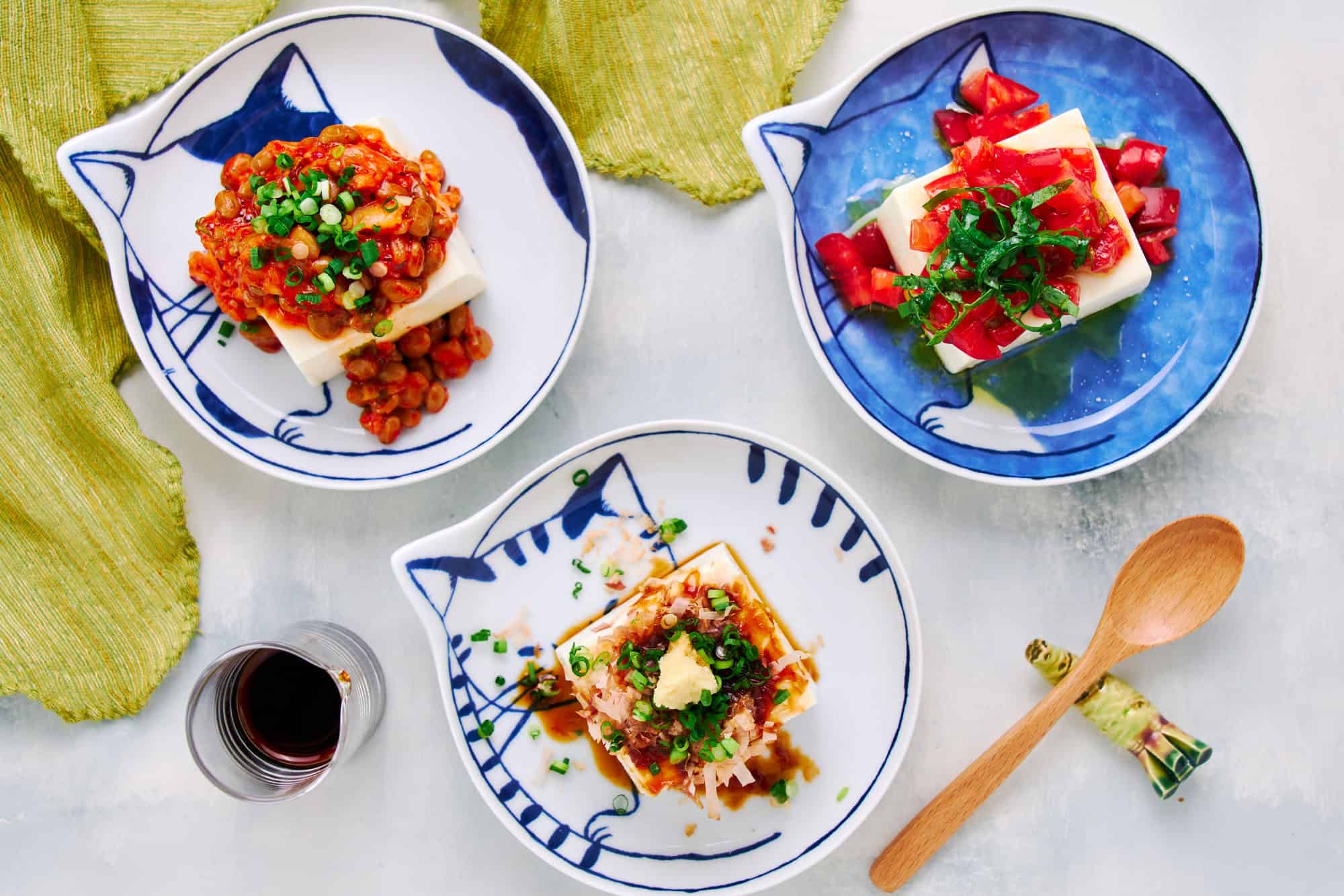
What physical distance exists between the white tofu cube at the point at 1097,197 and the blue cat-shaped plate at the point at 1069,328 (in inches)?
4.8

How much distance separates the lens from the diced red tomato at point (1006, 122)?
7.82ft

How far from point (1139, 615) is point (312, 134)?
8.57 feet

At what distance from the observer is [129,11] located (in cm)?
252

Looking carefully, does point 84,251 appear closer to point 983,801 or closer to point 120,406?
point 120,406

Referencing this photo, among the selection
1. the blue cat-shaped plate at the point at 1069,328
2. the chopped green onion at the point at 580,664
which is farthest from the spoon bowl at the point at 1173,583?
the chopped green onion at the point at 580,664

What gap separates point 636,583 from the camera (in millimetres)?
2480

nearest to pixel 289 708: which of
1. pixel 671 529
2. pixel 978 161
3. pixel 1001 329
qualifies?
pixel 671 529

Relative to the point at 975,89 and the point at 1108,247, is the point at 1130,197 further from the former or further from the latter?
the point at 975,89

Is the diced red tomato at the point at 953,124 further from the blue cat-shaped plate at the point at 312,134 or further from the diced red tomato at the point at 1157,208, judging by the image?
the blue cat-shaped plate at the point at 312,134

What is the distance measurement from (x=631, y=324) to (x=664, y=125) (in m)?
0.57

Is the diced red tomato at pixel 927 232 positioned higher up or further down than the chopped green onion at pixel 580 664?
higher up

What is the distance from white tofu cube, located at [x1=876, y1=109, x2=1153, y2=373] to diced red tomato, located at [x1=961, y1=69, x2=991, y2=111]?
152mm

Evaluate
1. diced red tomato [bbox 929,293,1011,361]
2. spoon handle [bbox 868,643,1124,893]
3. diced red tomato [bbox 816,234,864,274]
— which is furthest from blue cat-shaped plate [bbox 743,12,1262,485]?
spoon handle [bbox 868,643,1124,893]

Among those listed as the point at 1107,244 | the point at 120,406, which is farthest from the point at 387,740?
the point at 1107,244
